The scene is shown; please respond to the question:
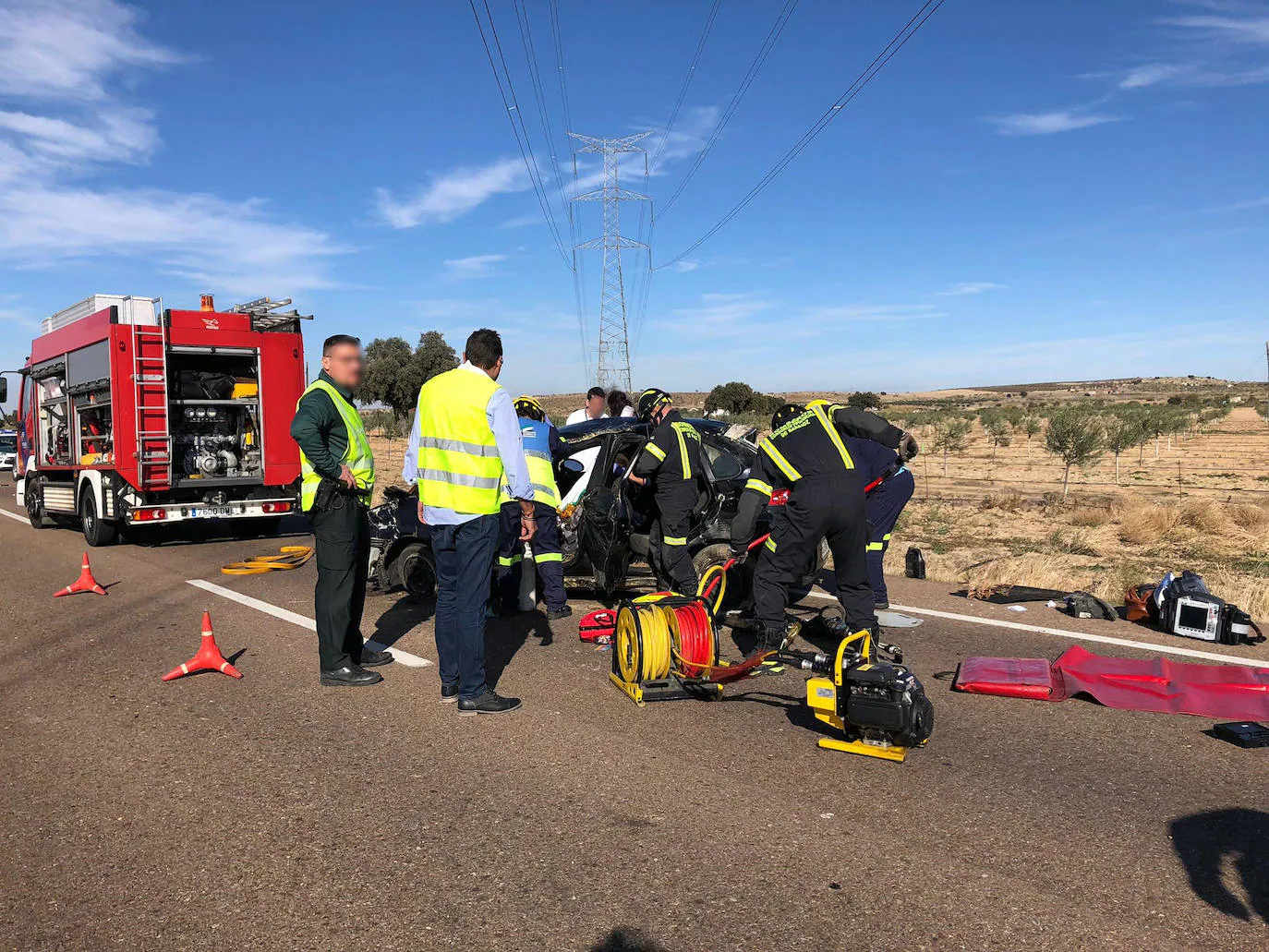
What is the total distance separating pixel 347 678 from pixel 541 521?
221 centimetres

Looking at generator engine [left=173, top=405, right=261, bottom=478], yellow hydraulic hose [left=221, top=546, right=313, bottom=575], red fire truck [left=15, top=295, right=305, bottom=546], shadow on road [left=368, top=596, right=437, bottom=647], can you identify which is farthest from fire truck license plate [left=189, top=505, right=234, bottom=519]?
shadow on road [left=368, top=596, right=437, bottom=647]

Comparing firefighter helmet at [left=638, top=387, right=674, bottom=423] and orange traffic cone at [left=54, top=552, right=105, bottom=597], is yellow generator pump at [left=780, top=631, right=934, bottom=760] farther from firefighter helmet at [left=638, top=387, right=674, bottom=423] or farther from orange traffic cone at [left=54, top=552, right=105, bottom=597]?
orange traffic cone at [left=54, top=552, right=105, bottom=597]

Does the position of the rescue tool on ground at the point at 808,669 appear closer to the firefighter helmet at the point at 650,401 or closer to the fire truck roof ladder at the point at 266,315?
the firefighter helmet at the point at 650,401

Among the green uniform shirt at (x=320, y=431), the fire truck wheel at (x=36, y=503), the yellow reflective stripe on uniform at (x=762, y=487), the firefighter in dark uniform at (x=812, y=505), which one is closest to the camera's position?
the green uniform shirt at (x=320, y=431)

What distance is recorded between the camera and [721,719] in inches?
204

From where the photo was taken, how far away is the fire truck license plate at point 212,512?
1262 cm

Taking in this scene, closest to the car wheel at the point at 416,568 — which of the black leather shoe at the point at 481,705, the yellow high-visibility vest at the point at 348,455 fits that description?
the yellow high-visibility vest at the point at 348,455

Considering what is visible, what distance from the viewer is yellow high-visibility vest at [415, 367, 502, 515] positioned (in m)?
5.22

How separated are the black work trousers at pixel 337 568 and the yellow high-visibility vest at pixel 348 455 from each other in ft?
0.41

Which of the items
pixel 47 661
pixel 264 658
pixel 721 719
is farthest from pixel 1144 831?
pixel 47 661

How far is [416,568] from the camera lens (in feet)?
27.8

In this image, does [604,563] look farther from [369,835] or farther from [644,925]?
[644,925]

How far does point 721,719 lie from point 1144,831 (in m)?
2.14

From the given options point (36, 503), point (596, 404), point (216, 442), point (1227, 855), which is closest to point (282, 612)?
point (596, 404)
